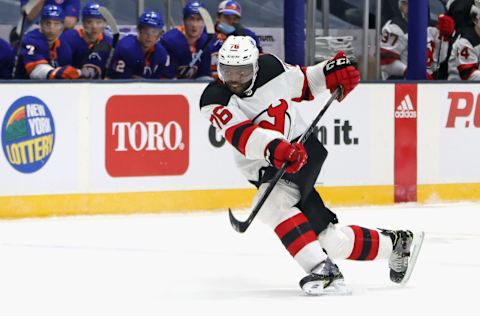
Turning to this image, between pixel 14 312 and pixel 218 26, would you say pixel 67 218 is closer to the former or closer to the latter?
pixel 218 26

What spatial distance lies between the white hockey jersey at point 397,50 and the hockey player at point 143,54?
1889 millimetres

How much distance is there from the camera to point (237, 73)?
4449 millimetres

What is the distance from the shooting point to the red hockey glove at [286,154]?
427 cm

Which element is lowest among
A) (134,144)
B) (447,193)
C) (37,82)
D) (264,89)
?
(447,193)

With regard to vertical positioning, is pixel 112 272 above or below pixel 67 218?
above

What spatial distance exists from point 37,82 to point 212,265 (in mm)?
2018

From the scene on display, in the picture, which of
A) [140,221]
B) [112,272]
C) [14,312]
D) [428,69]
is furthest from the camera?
[428,69]

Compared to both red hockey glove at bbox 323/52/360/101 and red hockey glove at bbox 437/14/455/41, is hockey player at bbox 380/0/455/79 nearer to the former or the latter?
red hockey glove at bbox 437/14/455/41

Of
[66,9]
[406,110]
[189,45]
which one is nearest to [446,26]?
[406,110]

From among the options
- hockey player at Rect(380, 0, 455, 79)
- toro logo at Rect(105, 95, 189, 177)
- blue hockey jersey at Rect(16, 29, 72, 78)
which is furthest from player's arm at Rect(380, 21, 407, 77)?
blue hockey jersey at Rect(16, 29, 72, 78)

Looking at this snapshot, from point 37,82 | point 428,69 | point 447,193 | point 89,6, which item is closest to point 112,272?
point 37,82

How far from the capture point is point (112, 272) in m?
5.12

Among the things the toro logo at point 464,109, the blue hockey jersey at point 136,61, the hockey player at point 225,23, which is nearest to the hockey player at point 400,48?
the toro logo at point 464,109

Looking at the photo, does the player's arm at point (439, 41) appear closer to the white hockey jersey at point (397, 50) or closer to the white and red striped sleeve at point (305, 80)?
the white hockey jersey at point (397, 50)
